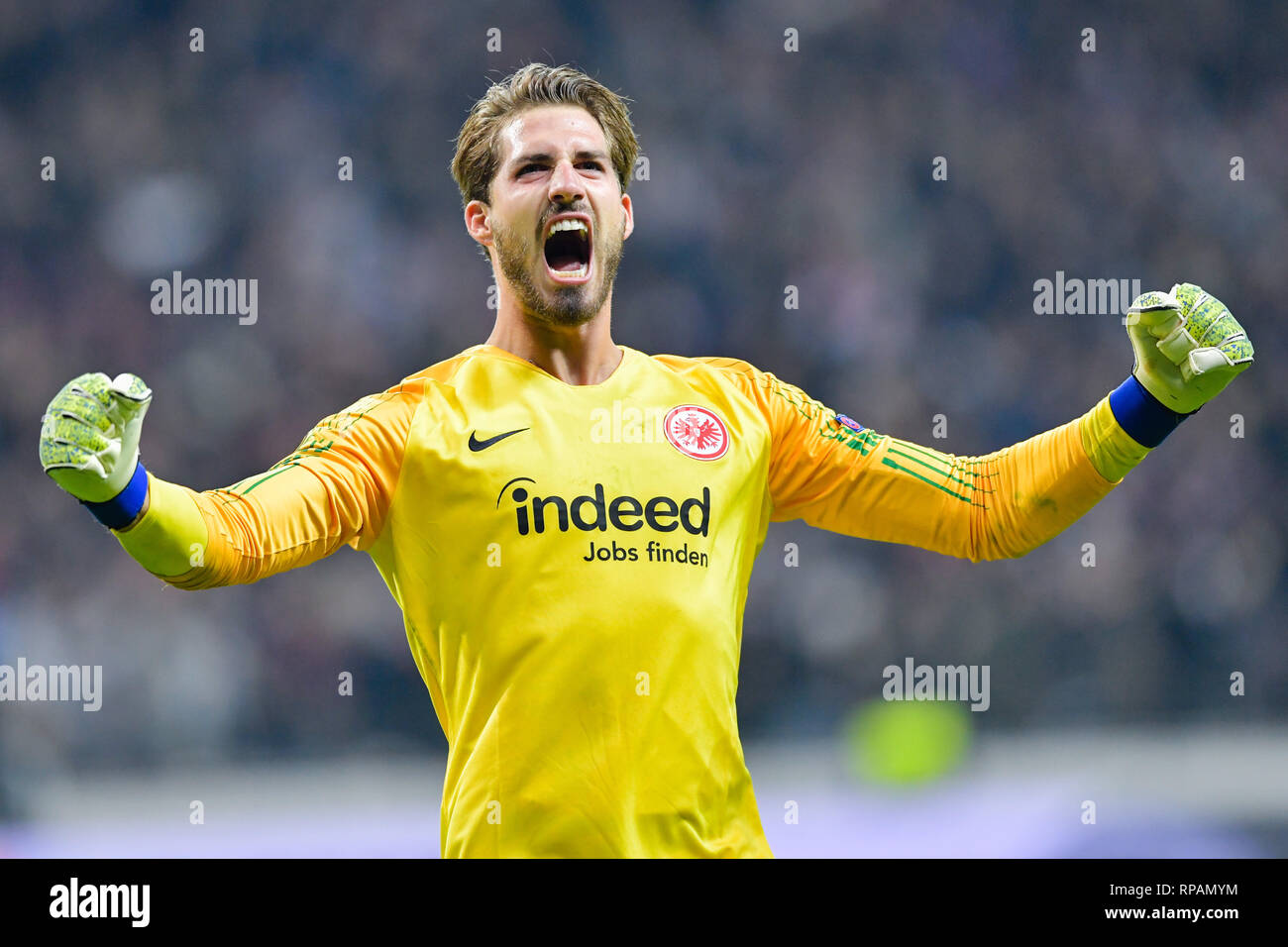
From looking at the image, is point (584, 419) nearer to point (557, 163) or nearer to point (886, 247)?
point (557, 163)

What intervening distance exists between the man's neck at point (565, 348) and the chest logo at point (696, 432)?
238 millimetres

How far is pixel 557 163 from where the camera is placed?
3.48m

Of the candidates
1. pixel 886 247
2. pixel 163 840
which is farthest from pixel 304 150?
pixel 163 840

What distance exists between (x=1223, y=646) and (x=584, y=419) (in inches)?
229

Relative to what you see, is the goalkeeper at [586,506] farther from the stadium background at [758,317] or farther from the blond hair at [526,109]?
the stadium background at [758,317]

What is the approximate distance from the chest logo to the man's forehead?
2.48 ft

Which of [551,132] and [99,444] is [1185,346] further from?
[99,444]

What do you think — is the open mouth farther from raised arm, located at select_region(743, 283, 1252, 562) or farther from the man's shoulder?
raised arm, located at select_region(743, 283, 1252, 562)

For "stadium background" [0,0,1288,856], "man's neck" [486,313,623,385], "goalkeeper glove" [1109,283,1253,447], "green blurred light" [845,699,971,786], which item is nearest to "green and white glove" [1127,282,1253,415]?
"goalkeeper glove" [1109,283,1253,447]

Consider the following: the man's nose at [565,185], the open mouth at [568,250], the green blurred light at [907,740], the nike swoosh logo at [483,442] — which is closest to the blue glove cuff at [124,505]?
the nike swoosh logo at [483,442]

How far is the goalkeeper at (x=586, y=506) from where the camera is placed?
2.96 meters

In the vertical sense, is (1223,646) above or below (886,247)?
below

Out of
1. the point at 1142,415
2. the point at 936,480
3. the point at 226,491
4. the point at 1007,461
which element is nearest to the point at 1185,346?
the point at 1142,415

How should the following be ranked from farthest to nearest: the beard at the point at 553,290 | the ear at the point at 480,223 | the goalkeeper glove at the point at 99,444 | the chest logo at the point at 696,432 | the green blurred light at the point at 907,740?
the green blurred light at the point at 907,740 < the ear at the point at 480,223 < the beard at the point at 553,290 < the chest logo at the point at 696,432 < the goalkeeper glove at the point at 99,444
